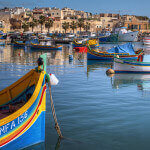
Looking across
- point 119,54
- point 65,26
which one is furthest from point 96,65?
point 65,26

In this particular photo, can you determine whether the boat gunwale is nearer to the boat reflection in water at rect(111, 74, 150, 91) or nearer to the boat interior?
the boat interior

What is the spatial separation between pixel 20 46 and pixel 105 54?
41485mm

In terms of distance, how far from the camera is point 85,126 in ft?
41.3

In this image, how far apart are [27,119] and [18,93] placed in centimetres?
217

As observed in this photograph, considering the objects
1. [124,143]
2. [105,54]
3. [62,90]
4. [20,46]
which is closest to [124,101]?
[62,90]

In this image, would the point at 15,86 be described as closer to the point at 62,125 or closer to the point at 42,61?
the point at 42,61

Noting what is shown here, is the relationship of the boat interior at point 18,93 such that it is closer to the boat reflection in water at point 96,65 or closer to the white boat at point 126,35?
the boat reflection in water at point 96,65

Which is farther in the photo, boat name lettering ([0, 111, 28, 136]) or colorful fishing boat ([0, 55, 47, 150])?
colorful fishing boat ([0, 55, 47, 150])

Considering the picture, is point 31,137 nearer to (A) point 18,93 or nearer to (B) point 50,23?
(A) point 18,93

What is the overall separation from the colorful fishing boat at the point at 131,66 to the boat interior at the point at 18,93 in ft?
61.1

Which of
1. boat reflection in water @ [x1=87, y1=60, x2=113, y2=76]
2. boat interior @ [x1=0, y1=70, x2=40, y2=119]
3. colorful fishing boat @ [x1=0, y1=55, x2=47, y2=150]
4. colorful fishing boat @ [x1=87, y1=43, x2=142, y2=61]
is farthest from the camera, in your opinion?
colorful fishing boat @ [x1=87, y1=43, x2=142, y2=61]

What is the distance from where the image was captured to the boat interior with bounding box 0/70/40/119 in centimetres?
1064

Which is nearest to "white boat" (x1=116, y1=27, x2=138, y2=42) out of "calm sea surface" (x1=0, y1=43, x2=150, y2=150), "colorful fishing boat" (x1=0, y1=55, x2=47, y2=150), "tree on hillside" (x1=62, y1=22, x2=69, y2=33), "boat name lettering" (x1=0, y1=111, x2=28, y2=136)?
"tree on hillside" (x1=62, y1=22, x2=69, y2=33)

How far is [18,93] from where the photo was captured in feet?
37.3
